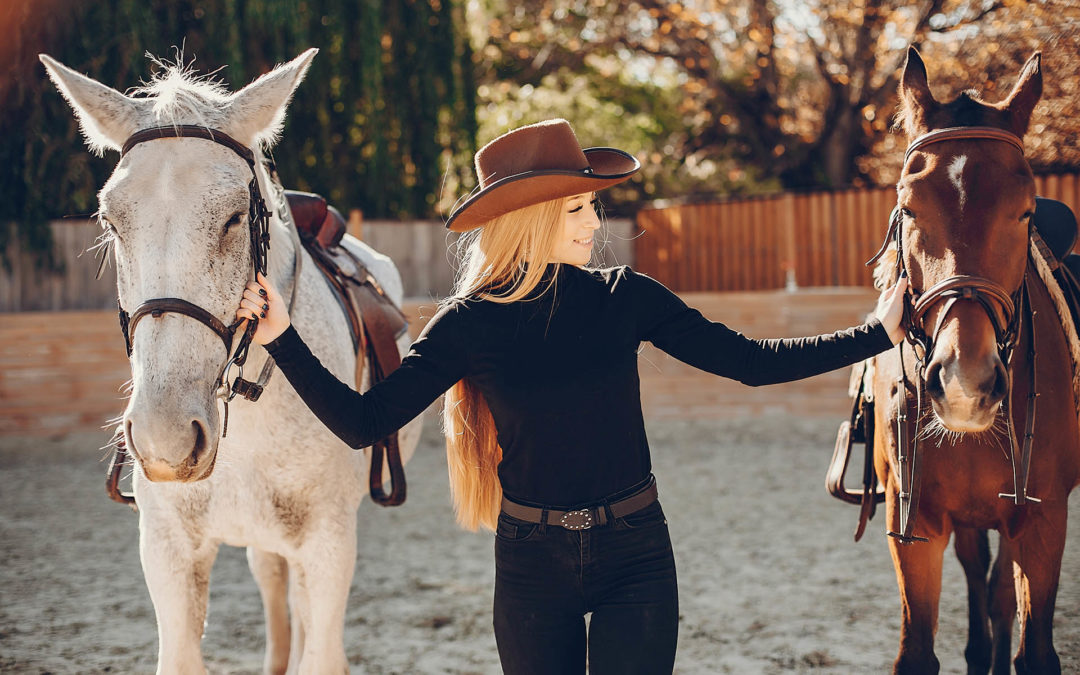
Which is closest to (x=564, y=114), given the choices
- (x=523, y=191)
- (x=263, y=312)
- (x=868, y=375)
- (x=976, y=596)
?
(x=976, y=596)

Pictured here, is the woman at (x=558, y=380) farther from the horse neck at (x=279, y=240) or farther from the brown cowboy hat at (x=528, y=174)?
the horse neck at (x=279, y=240)

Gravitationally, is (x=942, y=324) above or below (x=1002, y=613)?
above

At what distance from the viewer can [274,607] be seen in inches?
138

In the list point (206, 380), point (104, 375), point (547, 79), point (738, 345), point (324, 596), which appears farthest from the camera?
point (547, 79)

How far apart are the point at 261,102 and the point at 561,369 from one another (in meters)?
0.98

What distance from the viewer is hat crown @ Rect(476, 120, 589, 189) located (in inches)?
79.7

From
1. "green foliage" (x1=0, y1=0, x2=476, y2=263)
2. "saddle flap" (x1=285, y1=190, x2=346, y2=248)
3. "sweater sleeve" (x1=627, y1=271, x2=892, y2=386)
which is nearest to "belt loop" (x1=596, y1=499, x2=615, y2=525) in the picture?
"sweater sleeve" (x1=627, y1=271, x2=892, y2=386)

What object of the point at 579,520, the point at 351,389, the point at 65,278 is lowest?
the point at 579,520

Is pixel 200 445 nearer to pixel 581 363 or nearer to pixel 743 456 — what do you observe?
pixel 581 363

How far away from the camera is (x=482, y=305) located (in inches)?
79.9

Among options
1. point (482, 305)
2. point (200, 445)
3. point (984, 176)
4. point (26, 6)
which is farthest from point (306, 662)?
point (26, 6)

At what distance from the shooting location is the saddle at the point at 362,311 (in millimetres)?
2990

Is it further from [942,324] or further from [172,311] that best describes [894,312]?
[172,311]

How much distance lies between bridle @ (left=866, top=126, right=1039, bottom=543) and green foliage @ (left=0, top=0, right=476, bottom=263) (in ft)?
29.0
